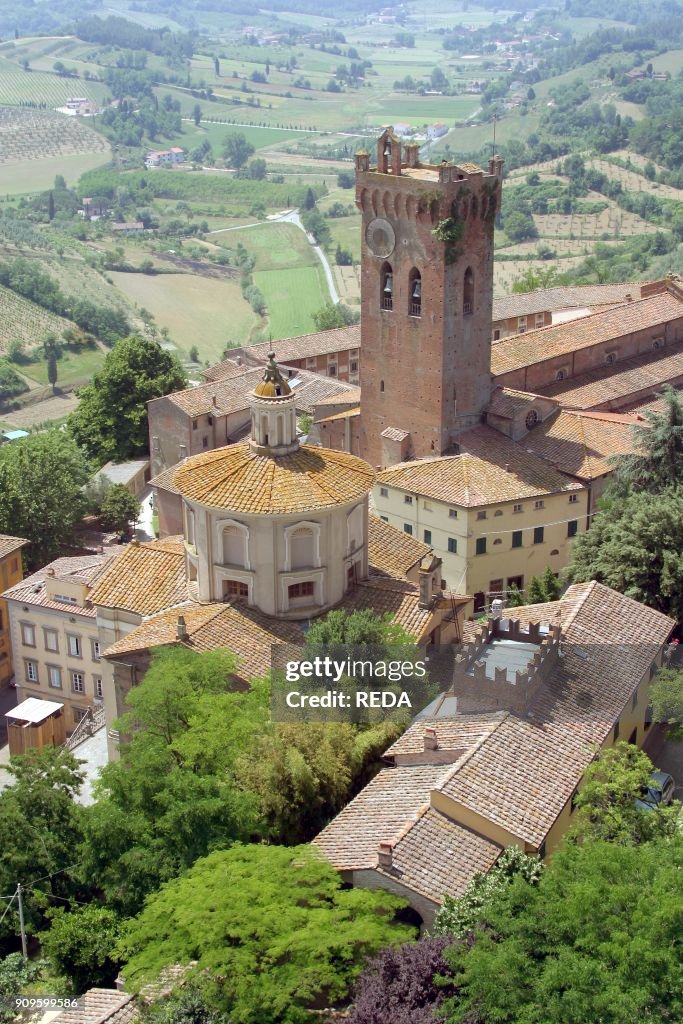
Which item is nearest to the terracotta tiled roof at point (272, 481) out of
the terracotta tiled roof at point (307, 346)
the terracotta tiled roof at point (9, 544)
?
the terracotta tiled roof at point (9, 544)

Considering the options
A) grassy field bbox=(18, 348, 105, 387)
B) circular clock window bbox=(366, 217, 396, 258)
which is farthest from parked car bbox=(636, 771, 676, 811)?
grassy field bbox=(18, 348, 105, 387)

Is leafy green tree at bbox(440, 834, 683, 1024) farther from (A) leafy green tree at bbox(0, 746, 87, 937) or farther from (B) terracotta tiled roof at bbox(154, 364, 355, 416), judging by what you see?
(B) terracotta tiled roof at bbox(154, 364, 355, 416)

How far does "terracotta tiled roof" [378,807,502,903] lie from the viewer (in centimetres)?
3078

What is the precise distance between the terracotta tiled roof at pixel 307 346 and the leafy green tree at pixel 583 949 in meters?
51.2

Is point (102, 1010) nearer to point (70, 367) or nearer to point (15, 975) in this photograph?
point (15, 975)

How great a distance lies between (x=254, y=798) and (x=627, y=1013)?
1094cm

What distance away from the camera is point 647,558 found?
148 ft

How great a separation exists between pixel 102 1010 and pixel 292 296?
135m

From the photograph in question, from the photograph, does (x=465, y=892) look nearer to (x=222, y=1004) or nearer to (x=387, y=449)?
(x=222, y=1004)

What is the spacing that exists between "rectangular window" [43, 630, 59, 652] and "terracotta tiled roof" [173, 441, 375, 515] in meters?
10.1

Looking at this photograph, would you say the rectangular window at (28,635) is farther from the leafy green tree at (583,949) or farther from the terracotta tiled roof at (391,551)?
the leafy green tree at (583,949)

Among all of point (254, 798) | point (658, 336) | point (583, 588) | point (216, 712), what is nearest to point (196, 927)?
point (254, 798)

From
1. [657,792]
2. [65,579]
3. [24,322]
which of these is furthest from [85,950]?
[24,322]

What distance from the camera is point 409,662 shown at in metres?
38.4
